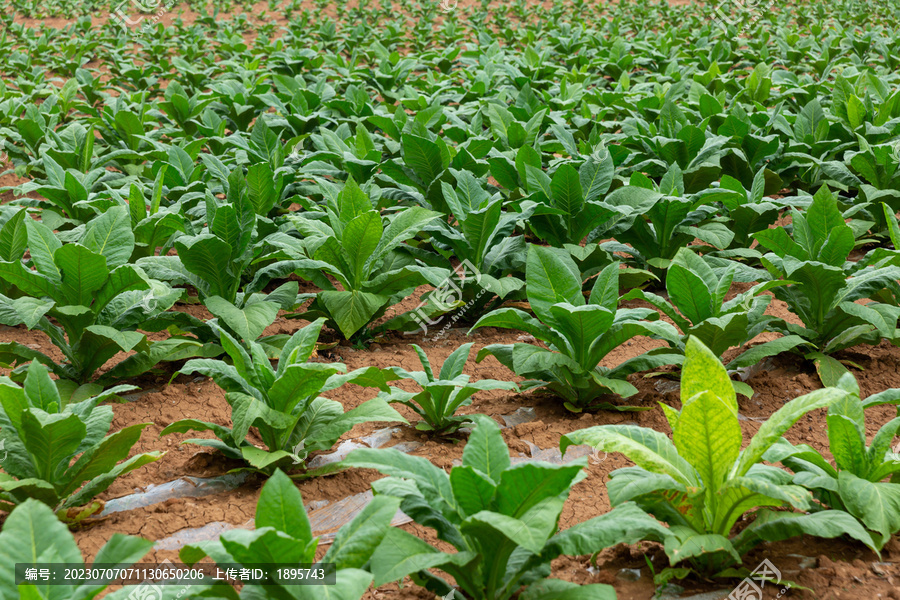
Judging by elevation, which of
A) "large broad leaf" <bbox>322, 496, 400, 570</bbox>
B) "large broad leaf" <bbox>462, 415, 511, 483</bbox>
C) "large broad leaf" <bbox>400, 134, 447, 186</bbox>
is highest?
"large broad leaf" <bbox>400, 134, 447, 186</bbox>

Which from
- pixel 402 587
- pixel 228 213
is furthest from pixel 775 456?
pixel 228 213

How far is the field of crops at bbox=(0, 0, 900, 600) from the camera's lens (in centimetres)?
170

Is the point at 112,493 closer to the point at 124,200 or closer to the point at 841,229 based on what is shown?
the point at 124,200

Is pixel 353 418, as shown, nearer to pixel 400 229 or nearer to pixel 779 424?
pixel 779 424

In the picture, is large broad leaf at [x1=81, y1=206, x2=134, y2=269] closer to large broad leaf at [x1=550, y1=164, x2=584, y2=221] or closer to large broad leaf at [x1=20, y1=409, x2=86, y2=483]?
large broad leaf at [x1=20, y1=409, x2=86, y2=483]

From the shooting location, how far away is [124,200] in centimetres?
402

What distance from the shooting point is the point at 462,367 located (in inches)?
101

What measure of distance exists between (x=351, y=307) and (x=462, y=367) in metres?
0.86

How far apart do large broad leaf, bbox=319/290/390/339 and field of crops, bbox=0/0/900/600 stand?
17 mm

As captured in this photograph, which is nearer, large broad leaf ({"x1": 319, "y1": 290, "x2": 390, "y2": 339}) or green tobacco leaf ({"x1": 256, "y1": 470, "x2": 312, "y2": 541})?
green tobacco leaf ({"x1": 256, "y1": 470, "x2": 312, "y2": 541})

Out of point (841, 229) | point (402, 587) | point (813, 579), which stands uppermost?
point (841, 229)

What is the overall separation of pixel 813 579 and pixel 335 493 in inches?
54.0

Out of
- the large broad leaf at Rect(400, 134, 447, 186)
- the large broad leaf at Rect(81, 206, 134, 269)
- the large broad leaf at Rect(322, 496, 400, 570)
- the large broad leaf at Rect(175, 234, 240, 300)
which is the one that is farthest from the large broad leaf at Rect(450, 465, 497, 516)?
the large broad leaf at Rect(400, 134, 447, 186)

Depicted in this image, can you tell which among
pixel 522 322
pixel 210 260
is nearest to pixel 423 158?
pixel 210 260
